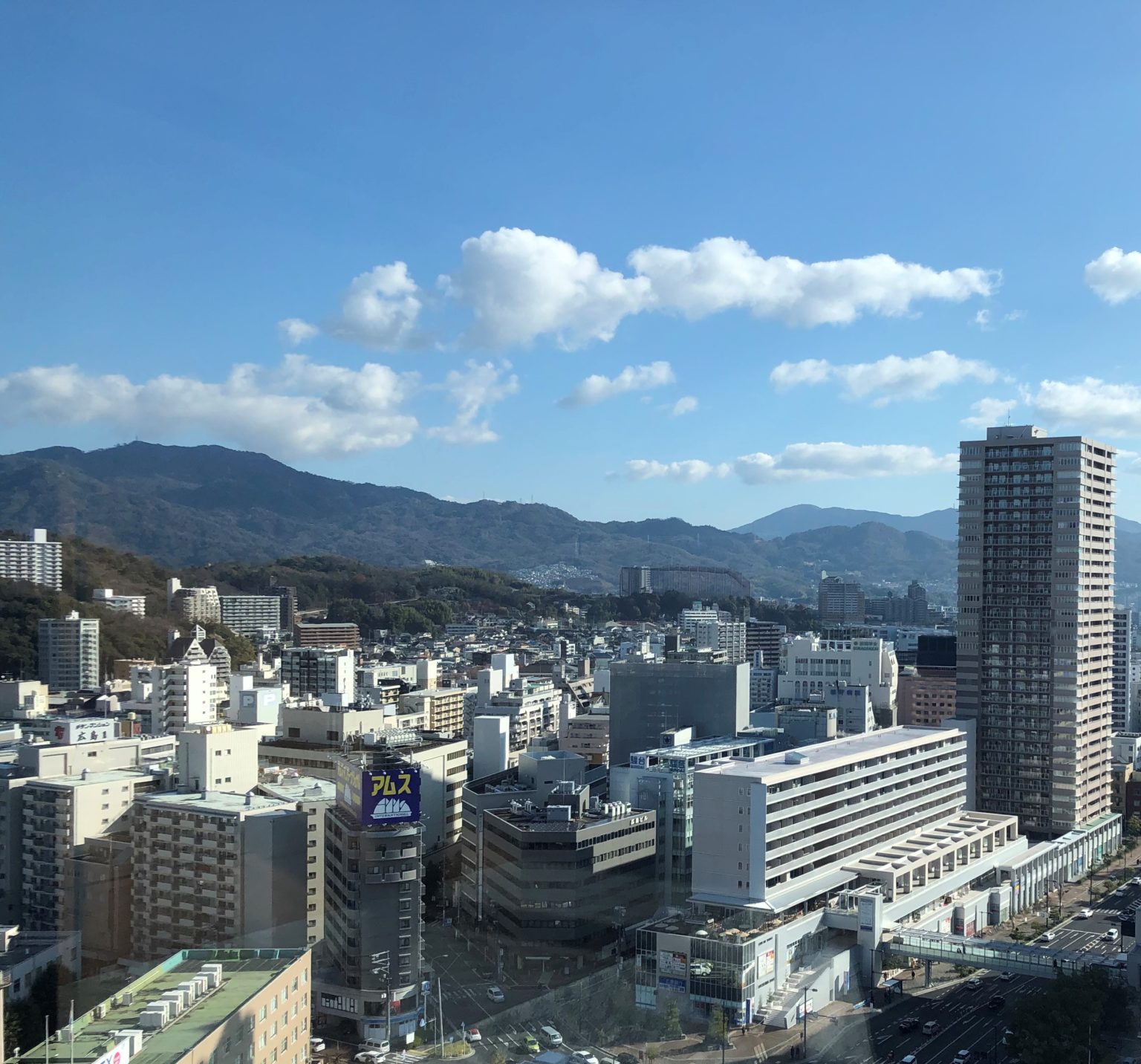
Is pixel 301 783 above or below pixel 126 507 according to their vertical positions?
below

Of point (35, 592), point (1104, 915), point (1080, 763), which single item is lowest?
point (1104, 915)

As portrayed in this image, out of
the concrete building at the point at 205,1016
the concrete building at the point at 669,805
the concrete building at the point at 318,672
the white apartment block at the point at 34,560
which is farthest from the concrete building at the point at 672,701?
the white apartment block at the point at 34,560

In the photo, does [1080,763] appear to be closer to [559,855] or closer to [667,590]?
[559,855]

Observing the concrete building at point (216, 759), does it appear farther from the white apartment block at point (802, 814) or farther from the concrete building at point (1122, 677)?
the concrete building at point (1122, 677)

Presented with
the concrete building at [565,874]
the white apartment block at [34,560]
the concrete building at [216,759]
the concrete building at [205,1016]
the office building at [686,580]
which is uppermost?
the white apartment block at [34,560]

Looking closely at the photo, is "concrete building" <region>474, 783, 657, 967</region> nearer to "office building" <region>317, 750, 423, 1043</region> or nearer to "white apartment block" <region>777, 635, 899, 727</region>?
"office building" <region>317, 750, 423, 1043</region>

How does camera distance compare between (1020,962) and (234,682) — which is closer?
(1020,962)

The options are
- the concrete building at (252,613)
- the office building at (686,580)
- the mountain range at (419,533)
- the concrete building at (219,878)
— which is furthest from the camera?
the mountain range at (419,533)

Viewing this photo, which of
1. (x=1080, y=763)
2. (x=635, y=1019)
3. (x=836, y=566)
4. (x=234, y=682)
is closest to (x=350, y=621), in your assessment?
(x=234, y=682)
